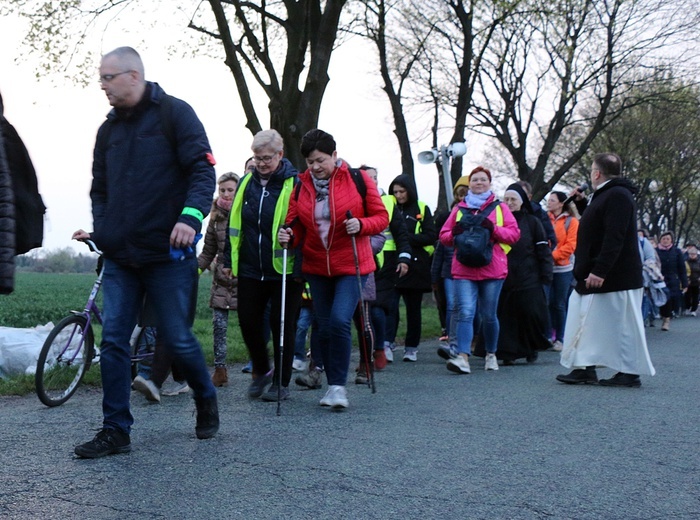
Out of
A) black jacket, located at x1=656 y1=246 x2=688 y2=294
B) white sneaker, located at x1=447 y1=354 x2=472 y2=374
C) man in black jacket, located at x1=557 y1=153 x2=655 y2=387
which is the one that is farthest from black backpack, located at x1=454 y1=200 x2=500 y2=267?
black jacket, located at x1=656 y1=246 x2=688 y2=294

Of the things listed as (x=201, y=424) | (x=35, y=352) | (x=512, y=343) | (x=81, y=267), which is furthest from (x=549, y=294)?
(x=81, y=267)

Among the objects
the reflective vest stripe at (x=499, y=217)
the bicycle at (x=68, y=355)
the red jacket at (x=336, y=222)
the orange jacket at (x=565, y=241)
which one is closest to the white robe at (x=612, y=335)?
the reflective vest stripe at (x=499, y=217)

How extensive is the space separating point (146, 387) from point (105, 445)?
186 cm

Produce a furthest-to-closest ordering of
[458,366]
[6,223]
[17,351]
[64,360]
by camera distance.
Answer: [458,366] < [17,351] < [64,360] < [6,223]

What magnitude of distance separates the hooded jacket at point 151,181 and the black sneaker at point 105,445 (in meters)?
0.87

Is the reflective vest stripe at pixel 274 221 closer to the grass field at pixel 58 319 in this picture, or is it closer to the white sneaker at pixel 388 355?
the grass field at pixel 58 319

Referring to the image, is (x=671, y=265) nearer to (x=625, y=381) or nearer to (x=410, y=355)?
(x=410, y=355)

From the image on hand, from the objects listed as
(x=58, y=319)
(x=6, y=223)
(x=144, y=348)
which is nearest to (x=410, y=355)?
(x=144, y=348)

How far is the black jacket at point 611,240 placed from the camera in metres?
8.40

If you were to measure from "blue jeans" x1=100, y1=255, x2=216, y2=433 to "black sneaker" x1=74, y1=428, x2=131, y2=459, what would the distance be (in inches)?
2.0

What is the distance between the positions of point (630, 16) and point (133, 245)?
83.4ft

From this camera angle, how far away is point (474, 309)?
391 inches

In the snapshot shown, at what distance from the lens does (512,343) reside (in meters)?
10.7

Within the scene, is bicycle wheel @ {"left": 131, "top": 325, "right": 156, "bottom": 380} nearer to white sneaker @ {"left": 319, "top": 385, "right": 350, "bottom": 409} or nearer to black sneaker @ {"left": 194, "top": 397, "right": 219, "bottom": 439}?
white sneaker @ {"left": 319, "top": 385, "right": 350, "bottom": 409}
